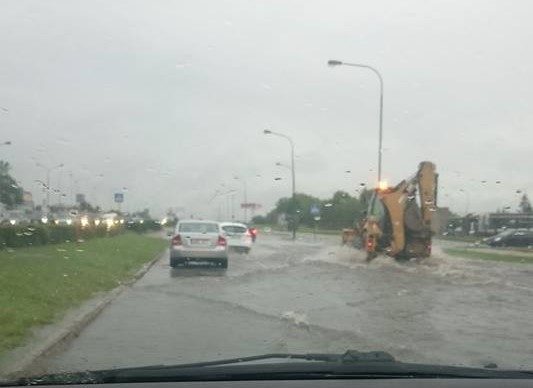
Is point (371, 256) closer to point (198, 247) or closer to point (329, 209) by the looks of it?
point (198, 247)

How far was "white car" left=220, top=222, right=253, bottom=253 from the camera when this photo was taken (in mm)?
34281

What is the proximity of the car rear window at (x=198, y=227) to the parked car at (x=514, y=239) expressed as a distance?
27.1 meters

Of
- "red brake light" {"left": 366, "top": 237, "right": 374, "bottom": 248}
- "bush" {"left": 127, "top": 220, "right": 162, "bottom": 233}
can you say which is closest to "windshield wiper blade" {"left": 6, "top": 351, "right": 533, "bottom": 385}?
"red brake light" {"left": 366, "top": 237, "right": 374, "bottom": 248}

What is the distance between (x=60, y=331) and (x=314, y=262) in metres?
17.6

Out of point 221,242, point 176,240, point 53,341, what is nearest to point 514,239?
point 221,242

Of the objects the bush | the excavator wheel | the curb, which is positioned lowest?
the curb

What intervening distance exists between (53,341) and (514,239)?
42391 mm

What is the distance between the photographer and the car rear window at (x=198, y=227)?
2472 centimetres

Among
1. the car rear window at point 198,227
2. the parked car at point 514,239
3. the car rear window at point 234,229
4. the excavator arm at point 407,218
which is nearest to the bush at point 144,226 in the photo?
the parked car at point 514,239

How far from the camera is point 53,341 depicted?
9188mm

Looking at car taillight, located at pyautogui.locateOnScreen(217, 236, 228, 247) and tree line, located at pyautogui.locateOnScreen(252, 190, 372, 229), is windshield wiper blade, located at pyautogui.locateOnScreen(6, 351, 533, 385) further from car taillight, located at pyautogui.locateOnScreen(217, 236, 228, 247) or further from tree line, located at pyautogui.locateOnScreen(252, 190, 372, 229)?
tree line, located at pyautogui.locateOnScreen(252, 190, 372, 229)

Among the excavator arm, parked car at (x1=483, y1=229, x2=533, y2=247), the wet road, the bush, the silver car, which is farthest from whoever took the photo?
the bush

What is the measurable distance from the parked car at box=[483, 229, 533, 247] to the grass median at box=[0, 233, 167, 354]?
29.1 meters

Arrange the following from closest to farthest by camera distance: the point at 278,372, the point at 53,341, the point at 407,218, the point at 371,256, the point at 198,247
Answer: the point at 278,372
the point at 53,341
the point at 198,247
the point at 407,218
the point at 371,256
